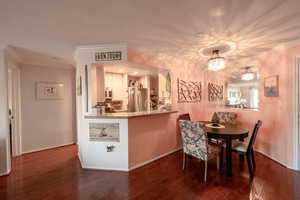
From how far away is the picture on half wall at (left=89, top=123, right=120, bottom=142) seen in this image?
2.89m

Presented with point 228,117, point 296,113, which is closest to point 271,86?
point 296,113

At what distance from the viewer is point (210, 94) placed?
208 inches

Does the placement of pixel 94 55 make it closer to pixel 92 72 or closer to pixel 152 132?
pixel 92 72

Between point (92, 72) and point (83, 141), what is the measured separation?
4.46 ft

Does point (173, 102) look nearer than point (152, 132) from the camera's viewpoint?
No

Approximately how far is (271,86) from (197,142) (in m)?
2.19

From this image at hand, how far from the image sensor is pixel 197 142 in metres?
2.58

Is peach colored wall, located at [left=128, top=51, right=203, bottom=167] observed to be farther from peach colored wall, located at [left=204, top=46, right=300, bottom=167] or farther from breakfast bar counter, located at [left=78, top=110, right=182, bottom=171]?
peach colored wall, located at [left=204, top=46, right=300, bottom=167]

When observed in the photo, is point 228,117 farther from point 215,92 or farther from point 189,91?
point 215,92

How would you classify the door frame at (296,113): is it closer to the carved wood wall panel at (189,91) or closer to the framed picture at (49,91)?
the carved wood wall panel at (189,91)

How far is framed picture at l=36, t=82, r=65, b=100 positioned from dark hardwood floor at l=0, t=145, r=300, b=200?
1.71 meters

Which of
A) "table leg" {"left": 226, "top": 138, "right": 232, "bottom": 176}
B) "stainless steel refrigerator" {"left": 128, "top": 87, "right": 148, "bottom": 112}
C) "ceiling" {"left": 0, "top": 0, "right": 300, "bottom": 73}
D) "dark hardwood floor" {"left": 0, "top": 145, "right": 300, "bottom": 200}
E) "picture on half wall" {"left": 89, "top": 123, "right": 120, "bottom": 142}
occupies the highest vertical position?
"ceiling" {"left": 0, "top": 0, "right": 300, "bottom": 73}

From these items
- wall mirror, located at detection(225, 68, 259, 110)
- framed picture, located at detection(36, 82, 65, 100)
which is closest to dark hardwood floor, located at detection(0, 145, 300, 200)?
framed picture, located at detection(36, 82, 65, 100)

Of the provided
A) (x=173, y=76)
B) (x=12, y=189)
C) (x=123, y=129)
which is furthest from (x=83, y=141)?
(x=173, y=76)
